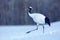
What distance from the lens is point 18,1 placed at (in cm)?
385

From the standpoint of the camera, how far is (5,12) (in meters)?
3.85

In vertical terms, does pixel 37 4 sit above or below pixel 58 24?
above

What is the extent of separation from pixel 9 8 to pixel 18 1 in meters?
0.23

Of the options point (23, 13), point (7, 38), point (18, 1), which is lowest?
point (7, 38)

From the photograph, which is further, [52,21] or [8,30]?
[52,21]

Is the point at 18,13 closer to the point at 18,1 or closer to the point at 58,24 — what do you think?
the point at 18,1

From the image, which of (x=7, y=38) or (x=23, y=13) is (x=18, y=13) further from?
(x=7, y=38)

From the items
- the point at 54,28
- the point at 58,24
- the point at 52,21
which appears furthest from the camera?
the point at 52,21

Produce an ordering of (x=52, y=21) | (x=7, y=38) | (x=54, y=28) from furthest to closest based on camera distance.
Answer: (x=52, y=21) → (x=54, y=28) → (x=7, y=38)

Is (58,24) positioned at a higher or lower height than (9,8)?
lower

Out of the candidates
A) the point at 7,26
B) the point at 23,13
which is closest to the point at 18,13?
the point at 23,13

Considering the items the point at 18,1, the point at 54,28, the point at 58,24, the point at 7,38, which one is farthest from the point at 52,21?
the point at 7,38

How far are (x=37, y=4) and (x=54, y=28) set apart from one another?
0.72 m

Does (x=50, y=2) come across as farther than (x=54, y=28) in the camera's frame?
Yes
